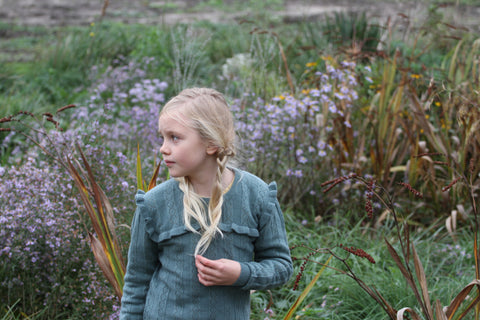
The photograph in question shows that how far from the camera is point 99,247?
2303mm

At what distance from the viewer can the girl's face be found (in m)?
1.78

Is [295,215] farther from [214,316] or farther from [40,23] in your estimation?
[40,23]

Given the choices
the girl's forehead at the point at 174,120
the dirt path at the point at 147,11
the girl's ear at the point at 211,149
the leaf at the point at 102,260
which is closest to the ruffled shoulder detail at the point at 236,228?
the girl's ear at the point at 211,149

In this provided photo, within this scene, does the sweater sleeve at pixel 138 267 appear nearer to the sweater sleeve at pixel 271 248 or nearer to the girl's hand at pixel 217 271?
the girl's hand at pixel 217 271

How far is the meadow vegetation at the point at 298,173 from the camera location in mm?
2695

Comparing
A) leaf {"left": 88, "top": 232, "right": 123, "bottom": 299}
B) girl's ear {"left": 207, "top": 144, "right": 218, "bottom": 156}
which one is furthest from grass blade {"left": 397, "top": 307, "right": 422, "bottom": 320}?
leaf {"left": 88, "top": 232, "right": 123, "bottom": 299}

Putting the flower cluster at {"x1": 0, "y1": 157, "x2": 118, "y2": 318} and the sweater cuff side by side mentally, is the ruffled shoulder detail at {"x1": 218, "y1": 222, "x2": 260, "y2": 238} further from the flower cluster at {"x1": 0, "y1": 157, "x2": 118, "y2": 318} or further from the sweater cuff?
the flower cluster at {"x1": 0, "y1": 157, "x2": 118, "y2": 318}

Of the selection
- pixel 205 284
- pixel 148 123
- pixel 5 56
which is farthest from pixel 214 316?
pixel 5 56

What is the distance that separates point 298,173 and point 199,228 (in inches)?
93.9

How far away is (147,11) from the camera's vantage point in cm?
1133

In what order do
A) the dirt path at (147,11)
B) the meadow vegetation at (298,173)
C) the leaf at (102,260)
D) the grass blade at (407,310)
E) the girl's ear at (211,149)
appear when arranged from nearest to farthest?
the girl's ear at (211,149), the grass blade at (407,310), the leaf at (102,260), the meadow vegetation at (298,173), the dirt path at (147,11)

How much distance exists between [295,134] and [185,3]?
29.7ft

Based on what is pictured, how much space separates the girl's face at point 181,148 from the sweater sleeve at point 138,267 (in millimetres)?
167

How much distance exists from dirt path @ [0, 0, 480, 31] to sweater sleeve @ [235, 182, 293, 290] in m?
8.14
